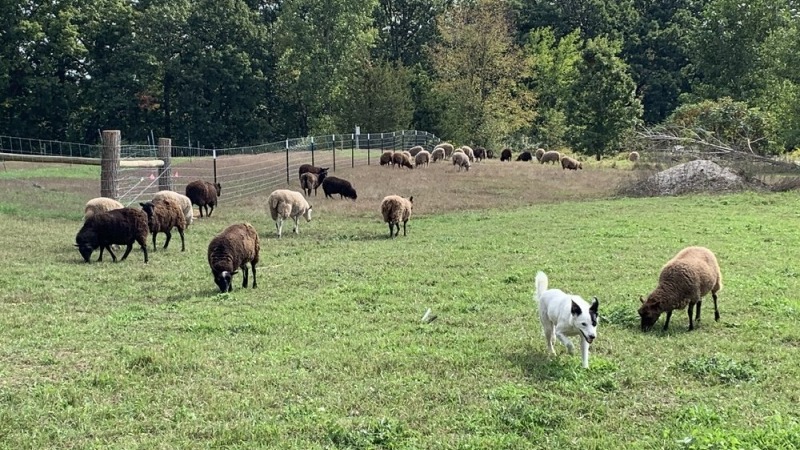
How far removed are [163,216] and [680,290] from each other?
961 centimetres

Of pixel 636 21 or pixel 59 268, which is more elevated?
pixel 636 21

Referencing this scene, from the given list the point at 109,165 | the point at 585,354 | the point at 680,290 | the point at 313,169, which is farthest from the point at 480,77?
the point at 585,354

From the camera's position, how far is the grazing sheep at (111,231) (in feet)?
37.6

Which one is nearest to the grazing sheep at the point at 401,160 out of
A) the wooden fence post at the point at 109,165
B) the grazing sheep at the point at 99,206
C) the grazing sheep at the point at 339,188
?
the grazing sheep at the point at 339,188

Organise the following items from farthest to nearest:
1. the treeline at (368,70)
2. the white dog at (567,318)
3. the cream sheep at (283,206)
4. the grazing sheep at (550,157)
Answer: the treeline at (368,70), the grazing sheep at (550,157), the cream sheep at (283,206), the white dog at (567,318)

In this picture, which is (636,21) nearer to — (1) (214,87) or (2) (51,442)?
(1) (214,87)

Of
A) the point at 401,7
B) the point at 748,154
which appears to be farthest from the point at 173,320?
the point at 401,7

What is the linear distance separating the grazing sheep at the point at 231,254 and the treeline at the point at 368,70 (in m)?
33.5

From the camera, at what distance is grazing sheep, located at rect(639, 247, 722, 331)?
7.29 meters

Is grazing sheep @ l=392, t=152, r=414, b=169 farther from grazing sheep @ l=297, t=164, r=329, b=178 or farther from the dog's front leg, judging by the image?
the dog's front leg

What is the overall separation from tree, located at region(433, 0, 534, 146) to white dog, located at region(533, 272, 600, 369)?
4438cm

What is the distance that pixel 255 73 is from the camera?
56031 mm

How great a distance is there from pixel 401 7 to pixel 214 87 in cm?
2186

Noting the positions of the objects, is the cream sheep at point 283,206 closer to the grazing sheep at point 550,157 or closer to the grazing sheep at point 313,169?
the grazing sheep at point 313,169
